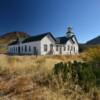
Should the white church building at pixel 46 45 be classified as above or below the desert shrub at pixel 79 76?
above

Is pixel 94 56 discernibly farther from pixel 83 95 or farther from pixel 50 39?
pixel 50 39

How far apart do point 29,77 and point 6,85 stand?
3.53ft

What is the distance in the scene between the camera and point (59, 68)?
29.8 ft

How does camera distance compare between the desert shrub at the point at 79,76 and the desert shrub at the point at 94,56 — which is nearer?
the desert shrub at the point at 79,76

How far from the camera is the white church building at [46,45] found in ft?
131

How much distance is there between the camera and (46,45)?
40656 mm

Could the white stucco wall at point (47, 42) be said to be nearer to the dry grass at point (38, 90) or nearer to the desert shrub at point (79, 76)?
the dry grass at point (38, 90)

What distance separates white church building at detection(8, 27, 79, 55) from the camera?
40000 mm

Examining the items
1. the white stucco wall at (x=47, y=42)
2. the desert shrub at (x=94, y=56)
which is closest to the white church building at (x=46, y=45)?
the white stucco wall at (x=47, y=42)

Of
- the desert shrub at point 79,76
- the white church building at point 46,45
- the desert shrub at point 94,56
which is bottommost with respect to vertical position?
the desert shrub at point 79,76

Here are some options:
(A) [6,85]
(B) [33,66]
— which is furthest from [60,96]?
(B) [33,66]

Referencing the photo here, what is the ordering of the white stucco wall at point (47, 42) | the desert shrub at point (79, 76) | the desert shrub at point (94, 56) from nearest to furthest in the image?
the desert shrub at point (79, 76)
the desert shrub at point (94, 56)
the white stucco wall at point (47, 42)

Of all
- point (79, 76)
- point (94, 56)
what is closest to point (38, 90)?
point (79, 76)

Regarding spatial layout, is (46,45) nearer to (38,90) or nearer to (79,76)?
(79,76)
